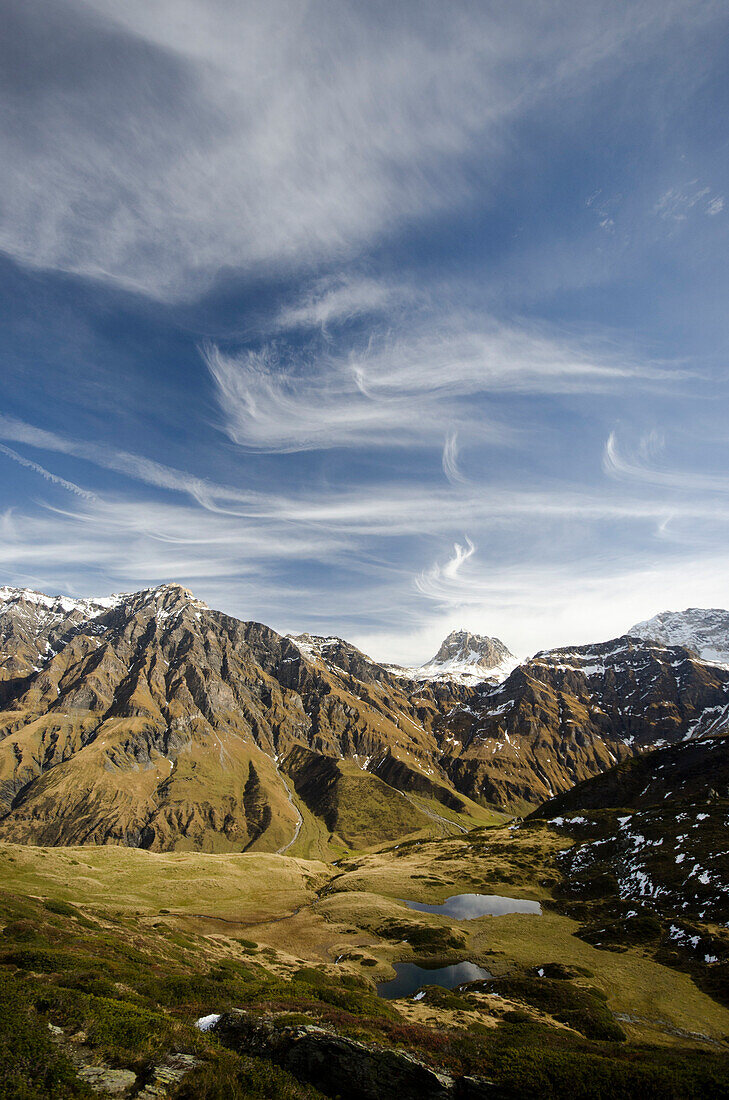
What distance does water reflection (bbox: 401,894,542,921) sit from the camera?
9631 centimetres

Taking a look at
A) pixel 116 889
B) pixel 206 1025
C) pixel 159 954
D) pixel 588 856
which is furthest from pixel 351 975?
pixel 588 856

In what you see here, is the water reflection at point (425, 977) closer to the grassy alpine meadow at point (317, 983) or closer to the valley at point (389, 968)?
the valley at point (389, 968)

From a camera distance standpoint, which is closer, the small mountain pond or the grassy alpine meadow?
the grassy alpine meadow

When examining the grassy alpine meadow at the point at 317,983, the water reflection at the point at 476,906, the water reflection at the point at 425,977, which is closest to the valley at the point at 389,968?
the grassy alpine meadow at the point at 317,983

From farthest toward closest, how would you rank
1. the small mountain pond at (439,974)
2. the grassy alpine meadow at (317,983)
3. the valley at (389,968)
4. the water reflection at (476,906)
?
the water reflection at (476,906)
the small mountain pond at (439,974)
the valley at (389,968)
the grassy alpine meadow at (317,983)

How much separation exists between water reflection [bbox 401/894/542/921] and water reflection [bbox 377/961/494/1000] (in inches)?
1114

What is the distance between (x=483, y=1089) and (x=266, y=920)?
92742 mm

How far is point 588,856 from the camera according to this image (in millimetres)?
117500

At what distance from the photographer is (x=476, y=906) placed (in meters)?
102

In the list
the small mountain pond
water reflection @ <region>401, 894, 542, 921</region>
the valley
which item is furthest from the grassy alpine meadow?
water reflection @ <region>401, 894, 542, 921</region>

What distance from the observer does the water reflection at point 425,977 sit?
2457 inches

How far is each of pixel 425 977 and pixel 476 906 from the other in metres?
→ 41.6

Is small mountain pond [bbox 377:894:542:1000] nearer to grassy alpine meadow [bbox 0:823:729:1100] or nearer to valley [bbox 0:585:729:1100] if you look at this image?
valley [bbox 0:585:729:1100]

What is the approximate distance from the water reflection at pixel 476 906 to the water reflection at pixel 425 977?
92.8 ft
